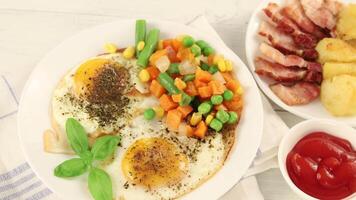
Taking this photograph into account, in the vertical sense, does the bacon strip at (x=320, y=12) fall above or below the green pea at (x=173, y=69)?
above

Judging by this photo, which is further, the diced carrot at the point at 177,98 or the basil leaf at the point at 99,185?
the diced carrot at the point at 177,98

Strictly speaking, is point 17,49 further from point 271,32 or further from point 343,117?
point 343,117

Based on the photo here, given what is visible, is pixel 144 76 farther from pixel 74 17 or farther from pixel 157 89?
pixel 74 17

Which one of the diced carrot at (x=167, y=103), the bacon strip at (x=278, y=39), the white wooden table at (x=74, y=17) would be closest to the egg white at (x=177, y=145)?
the diced carrot at (x=167, y=103)

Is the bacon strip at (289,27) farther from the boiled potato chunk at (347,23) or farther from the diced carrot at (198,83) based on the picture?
the diced carrot at (198,83)

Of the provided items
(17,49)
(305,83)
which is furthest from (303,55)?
(17,49)

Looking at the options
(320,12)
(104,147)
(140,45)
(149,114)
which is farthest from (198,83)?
(320,12)

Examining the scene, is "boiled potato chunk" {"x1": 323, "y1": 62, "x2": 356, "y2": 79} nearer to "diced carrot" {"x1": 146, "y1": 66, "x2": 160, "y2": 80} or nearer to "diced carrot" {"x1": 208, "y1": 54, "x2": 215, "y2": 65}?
"diced carrot" {"x1": 208, "y1": 54, "x2": 215, "y2": 65}

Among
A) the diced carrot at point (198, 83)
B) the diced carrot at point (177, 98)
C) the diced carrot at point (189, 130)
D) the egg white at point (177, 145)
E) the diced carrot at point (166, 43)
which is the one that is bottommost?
the egg white at point (177, 145)

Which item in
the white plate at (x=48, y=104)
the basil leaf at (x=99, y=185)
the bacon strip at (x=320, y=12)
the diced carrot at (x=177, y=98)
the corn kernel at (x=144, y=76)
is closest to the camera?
the basil leaf at (x=99, y=185)
